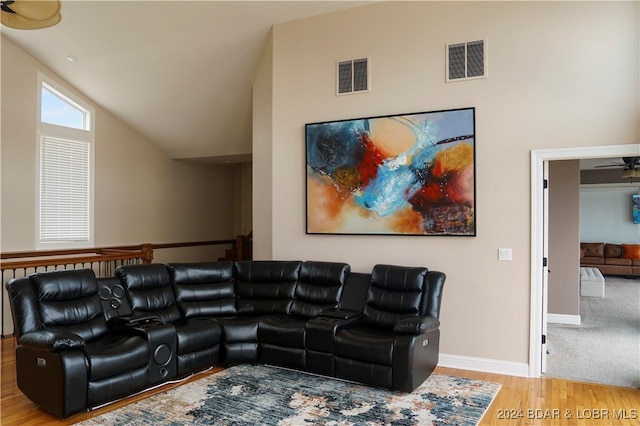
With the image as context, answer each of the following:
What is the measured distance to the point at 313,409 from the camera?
3.60m

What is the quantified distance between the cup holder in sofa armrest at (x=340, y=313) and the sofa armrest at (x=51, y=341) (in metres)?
2.14

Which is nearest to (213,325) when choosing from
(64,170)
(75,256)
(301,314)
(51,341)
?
(301,314)

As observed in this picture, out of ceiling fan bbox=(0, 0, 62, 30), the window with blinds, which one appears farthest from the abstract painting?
the window with blinds

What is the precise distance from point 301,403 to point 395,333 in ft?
3.35

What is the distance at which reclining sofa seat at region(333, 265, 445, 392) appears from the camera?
3.90 m

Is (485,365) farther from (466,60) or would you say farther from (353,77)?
(353,77)

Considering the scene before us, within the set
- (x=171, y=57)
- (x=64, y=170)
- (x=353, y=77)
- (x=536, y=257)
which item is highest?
(x=171, y=57)

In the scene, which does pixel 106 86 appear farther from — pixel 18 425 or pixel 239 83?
pixel 18 425

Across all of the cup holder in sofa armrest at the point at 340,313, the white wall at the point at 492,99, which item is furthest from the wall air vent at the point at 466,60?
the cup holder in sofa armrest at the point at 340,313

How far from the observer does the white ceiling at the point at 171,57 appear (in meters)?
5.44

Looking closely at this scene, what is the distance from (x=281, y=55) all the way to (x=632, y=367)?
5122 millimetres

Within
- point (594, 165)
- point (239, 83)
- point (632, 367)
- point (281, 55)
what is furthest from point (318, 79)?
point (594, 165)

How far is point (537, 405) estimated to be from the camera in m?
3.77

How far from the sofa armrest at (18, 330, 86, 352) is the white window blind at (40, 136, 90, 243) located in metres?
3.56
